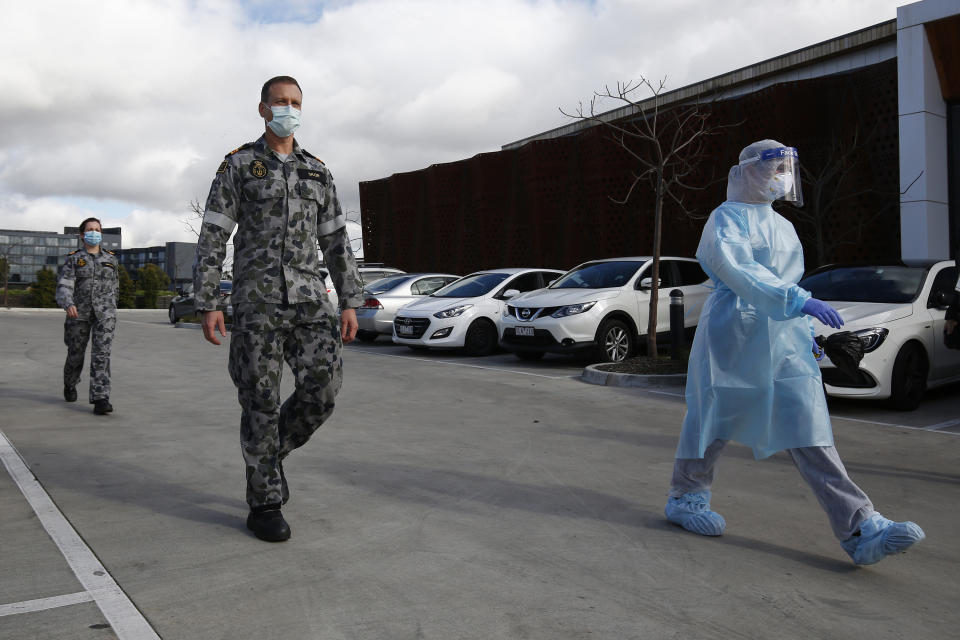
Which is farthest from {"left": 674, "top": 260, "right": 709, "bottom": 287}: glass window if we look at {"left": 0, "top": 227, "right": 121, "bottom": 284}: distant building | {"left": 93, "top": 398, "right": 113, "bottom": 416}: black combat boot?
{"left": 0, "top": 227, "right": 121, "bottom": 284}: distant building

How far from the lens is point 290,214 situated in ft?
12.8

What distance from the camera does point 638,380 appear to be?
9.87 meters

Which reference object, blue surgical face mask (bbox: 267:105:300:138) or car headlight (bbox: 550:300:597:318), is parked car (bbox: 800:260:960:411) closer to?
car headlight (bbox: 550:300:597:318)

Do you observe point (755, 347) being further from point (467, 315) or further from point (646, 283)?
point (467, 315)

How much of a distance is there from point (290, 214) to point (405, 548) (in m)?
1.63

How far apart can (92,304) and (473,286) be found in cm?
738

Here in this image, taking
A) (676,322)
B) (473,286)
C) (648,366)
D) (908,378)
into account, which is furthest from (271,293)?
(473,286)

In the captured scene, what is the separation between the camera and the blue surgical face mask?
12.9 feet

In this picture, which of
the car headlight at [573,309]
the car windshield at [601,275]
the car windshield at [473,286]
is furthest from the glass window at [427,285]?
the car headlight at [573,309]

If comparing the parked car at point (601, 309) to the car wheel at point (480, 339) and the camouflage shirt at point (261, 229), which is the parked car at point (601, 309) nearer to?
the car wheel at point (480, 339)

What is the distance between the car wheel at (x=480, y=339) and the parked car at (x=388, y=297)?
2.62 metres

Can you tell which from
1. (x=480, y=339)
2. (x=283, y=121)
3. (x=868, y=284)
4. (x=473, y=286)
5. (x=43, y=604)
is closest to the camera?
(x=43, y=604)

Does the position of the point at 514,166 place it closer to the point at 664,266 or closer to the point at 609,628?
the point at 664,266

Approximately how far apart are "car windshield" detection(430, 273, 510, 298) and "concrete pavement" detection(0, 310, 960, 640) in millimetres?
6580
